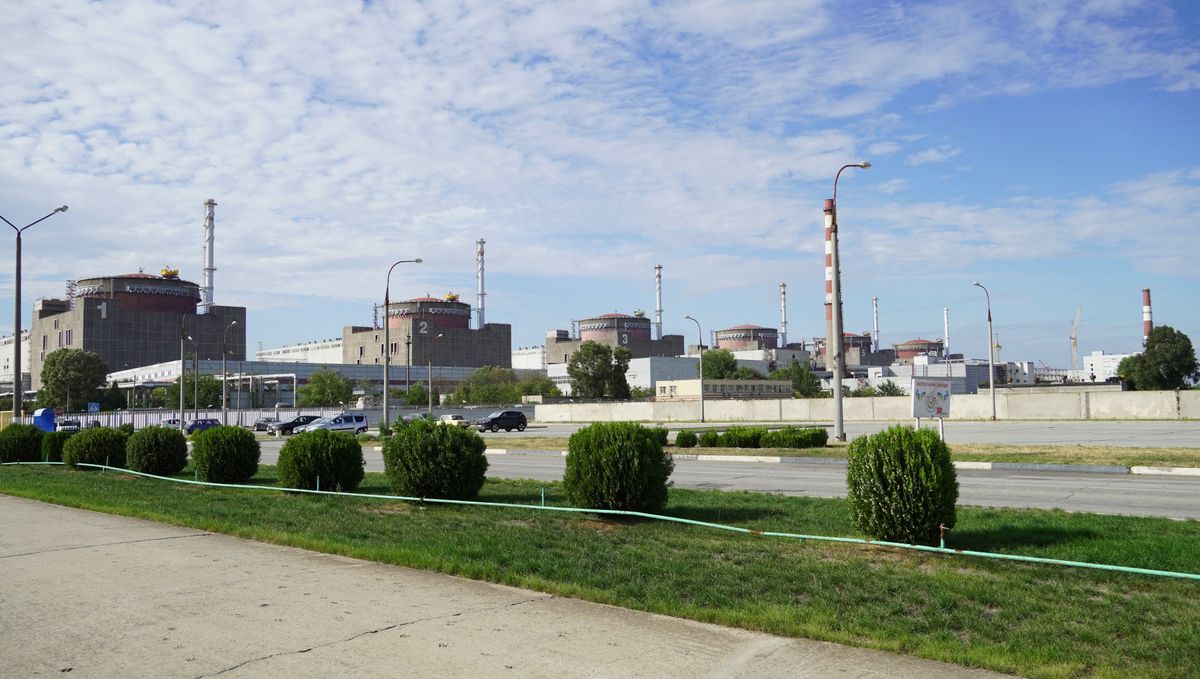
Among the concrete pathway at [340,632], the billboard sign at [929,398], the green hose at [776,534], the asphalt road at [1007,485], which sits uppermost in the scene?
the billboard sign at [929,398]

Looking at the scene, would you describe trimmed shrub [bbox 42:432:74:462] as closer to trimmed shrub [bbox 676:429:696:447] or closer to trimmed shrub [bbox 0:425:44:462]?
trimmed shrub [bbox 0:425:44:462]

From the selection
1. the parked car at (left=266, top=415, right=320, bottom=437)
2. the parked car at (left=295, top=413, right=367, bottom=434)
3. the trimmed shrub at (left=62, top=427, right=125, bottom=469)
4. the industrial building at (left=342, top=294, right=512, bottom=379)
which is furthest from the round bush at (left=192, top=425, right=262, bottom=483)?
the industrial building at (left=342, top=294, right=512, bottom=379)

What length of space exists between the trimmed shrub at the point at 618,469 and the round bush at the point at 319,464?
605 cm

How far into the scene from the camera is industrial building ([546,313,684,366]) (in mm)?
183250

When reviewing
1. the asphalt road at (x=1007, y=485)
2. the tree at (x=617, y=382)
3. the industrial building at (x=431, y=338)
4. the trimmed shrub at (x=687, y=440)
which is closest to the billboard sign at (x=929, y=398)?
the asphalt road at (x=1007, y=485)

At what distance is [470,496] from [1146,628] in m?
10.0

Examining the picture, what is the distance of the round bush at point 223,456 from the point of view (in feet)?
64.1

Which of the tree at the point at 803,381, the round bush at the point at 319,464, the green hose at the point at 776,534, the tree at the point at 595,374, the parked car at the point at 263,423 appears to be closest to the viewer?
the green hose at the point at 776,534

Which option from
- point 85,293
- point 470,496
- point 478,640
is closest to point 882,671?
point 478,640

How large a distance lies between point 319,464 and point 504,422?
150 ft

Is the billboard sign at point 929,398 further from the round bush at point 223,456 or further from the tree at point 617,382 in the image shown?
the tree at point 617,382

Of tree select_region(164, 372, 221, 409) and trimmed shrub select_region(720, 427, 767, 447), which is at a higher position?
tree select_region(164, 372, 221, 409)

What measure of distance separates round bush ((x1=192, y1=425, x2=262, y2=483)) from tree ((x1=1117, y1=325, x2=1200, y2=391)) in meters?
113

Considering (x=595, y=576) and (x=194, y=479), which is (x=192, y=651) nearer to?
(x=595, y=576)
